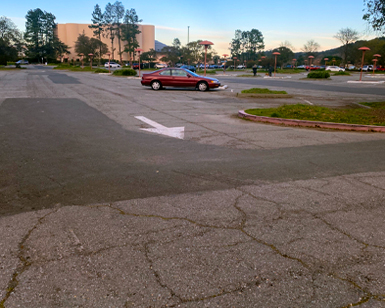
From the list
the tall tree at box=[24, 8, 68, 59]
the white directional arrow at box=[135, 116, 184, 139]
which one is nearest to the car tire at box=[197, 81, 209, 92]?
the white directional arrow at box=[135, 116, 184, 139]

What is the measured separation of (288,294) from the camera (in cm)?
274

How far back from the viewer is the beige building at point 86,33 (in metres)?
123

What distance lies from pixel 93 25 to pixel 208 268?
403 feet

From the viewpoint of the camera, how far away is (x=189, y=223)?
3934 mm

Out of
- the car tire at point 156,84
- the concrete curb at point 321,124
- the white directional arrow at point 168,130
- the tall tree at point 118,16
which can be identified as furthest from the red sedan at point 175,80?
the tall tree at point 118,16

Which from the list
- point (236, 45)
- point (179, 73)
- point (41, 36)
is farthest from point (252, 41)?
point (179, 73)

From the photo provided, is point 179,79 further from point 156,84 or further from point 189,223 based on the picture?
point 189,223

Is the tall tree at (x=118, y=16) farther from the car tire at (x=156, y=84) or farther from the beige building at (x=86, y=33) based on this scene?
the car tire at (x=156, y=84)

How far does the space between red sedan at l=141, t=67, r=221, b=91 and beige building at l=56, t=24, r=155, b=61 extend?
10665 centimetres

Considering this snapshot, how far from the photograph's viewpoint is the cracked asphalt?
2779mm

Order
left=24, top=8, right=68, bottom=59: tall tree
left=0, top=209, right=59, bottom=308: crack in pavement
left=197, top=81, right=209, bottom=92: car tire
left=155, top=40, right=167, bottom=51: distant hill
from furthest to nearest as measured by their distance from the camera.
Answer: left=155, top=40, right=167, bottom=51: distant hill
left=24, top=8, right=68, bottom=59: tall tree
left=197, top=81, right=209, bottom=92: car tire
left=0, top=209, right=59, bottom=308: crack in pavement

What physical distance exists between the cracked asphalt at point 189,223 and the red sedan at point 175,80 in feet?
50.6

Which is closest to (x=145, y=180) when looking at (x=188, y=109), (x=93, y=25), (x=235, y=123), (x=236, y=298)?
(x=236, y=298)

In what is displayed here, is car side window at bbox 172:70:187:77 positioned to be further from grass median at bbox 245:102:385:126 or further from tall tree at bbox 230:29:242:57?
tall tree at bbox 230:29:242:57
